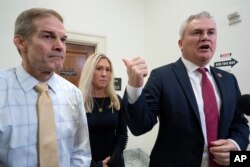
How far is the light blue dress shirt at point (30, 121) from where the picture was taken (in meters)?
0.98

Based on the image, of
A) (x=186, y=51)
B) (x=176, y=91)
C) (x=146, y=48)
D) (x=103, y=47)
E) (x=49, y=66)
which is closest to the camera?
(x=49, y=66)

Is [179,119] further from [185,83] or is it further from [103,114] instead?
[103,114]

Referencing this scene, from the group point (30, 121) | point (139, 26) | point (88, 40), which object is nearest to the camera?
point (30, 121)

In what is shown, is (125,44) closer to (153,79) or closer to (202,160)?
(153,79)

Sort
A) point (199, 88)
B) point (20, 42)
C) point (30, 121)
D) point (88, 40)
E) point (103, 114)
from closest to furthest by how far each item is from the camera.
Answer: point (30, 121) → point (20, 42) → point (199, 88) → point (103, 114) → point (88, 40)

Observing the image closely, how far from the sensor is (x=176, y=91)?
121 cm

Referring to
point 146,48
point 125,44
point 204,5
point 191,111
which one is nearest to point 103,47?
point 125,44

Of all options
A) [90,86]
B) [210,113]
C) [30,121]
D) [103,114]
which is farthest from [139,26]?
[30,121]

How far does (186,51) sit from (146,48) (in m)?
2.40

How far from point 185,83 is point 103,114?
0.80m

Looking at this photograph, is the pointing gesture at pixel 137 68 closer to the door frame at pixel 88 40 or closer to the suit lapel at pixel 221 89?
the suit lapel at pixel 221 89

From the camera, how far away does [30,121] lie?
3.39ft

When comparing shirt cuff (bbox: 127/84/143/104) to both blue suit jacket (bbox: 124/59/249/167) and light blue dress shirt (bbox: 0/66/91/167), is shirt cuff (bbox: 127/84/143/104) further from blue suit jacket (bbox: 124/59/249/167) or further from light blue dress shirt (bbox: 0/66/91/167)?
light blue dress shirt (bbox: 0/66/91/167)

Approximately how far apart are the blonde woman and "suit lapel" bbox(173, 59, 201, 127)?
0.75 m
